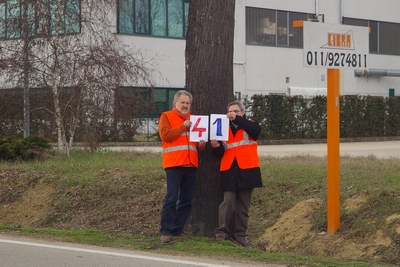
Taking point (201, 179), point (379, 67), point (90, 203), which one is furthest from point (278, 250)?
point (379, 67)

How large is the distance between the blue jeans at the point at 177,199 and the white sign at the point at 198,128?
45 cm

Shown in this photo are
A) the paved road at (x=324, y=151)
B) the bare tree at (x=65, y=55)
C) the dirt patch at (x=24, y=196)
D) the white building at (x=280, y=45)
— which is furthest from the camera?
the white building at (x=280, y=45)

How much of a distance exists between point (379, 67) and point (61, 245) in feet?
119

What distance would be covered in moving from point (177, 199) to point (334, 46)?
295 centimetres

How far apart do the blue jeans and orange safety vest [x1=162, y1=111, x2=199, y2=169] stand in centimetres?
11

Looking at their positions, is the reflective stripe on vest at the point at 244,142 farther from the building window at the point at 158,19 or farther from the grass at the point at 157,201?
the building window at the point at 158,19

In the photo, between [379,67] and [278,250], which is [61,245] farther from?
[379,67]

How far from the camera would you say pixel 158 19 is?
3612 centimetres

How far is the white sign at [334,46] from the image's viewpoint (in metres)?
10.3

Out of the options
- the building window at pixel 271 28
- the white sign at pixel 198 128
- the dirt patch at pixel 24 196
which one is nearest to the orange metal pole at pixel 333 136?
the white sign at pixel 198 128

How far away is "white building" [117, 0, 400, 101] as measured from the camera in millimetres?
36100

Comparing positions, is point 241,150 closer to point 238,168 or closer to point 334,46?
point 238,168

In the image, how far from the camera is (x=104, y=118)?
19359 mm

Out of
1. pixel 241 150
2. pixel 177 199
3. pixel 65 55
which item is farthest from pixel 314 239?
pixel 65 55
